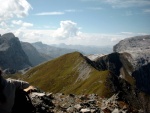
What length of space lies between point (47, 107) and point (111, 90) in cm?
8954

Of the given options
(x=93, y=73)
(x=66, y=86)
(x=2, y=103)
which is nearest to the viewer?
(x=2, y=103)

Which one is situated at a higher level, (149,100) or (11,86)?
(11,86)

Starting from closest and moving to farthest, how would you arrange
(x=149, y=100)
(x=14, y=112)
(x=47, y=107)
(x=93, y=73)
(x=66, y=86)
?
(x=14, y=112) < (x=47, y=107) < (x=149, y=100) < (x=93, y=73) < (x=66, y=86)

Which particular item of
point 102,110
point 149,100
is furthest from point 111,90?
point 102,110

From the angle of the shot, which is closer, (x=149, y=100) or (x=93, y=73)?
(x=149, y=100)

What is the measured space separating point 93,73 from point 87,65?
825 inches

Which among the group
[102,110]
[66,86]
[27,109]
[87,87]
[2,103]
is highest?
[2,103]

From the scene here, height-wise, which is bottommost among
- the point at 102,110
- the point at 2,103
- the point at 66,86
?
the point at 66,86

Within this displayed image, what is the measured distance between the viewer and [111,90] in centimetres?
11412

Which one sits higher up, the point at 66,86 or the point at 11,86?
the point at 11,86

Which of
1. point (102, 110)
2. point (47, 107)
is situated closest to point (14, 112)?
point (47, 107)

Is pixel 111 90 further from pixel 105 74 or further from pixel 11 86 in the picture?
pixel 11 86

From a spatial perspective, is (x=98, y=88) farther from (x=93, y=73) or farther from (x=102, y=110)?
(x=102, y=110)

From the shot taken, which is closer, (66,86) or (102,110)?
(102,110)
